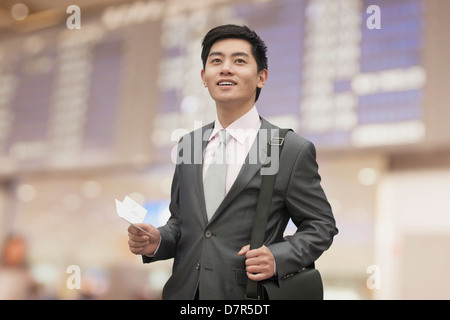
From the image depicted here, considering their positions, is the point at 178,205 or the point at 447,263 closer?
the point at 178,205

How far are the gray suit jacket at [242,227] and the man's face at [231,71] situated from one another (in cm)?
9

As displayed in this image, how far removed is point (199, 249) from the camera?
94cm

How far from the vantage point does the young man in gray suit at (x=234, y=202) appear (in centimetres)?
91

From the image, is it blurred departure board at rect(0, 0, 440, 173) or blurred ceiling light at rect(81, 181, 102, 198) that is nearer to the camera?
blurred departure board at rect(0, 0, 440, 173)

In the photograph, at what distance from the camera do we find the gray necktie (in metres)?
0.96

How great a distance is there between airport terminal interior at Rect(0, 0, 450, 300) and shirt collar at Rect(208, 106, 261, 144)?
2.05 meters

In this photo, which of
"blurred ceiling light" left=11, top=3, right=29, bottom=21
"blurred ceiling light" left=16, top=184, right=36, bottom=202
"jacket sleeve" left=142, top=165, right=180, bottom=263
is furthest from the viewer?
"blurred ceiling light" left=16, top=184, right=36, bottom=202

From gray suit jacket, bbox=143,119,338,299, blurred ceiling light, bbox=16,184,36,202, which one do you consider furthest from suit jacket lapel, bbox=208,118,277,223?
blurred ceiling light, bbox=16,184,36,202

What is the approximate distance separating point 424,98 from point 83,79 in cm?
261

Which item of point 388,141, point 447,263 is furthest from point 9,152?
point 447,263

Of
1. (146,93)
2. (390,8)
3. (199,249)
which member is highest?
(390,8)

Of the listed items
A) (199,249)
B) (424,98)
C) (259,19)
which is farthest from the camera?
(259,19)

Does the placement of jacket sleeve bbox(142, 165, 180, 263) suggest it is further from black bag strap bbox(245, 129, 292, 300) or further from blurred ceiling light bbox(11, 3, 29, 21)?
blurred ceiling light bbox(11, 3, 29, 21)

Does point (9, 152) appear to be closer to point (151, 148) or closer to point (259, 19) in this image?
point (151, 148)
